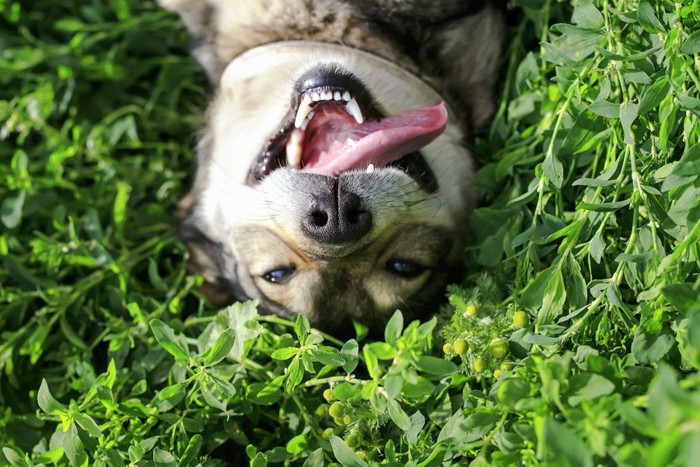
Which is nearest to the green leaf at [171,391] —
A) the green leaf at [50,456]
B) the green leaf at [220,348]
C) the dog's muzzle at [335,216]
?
the green leaf at [220,348]

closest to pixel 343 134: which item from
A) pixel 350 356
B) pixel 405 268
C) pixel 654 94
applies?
pixel 405 268

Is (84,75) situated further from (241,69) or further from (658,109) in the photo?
(658,109)

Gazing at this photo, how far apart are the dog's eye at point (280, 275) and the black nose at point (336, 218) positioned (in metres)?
0.35

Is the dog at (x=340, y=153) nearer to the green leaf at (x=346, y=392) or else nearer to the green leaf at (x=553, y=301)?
the green leaf at (x=346, y=392)

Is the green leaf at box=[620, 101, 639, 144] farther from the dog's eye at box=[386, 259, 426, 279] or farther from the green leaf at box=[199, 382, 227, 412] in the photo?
the green leaf at box=[199, 382, 227, 412]

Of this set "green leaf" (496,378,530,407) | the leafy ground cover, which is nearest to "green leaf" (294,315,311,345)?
the leafy ground cover

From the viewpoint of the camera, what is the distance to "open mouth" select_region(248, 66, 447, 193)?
2900mm

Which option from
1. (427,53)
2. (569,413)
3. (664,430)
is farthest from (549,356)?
(427,53)

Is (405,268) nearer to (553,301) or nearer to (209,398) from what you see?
(553,301)

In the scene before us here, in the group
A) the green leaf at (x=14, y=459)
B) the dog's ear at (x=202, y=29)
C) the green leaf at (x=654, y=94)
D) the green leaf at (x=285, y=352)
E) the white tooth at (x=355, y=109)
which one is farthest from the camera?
the dog's ear at (x=202, y=29)

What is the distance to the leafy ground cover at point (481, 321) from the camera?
2.20 metres

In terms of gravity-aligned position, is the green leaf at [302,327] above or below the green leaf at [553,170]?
below

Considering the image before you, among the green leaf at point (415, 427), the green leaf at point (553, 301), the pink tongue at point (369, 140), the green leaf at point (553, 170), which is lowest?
the green leaf at point (415, 427)

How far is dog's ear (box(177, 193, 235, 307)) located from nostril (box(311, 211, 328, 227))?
840 millimetres
